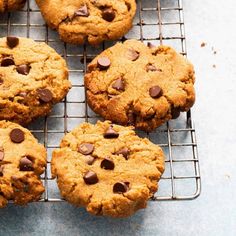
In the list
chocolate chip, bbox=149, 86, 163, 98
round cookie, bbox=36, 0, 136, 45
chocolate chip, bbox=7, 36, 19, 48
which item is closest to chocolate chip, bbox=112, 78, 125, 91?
chocolate chip, bbox=149, 86, 163, 98

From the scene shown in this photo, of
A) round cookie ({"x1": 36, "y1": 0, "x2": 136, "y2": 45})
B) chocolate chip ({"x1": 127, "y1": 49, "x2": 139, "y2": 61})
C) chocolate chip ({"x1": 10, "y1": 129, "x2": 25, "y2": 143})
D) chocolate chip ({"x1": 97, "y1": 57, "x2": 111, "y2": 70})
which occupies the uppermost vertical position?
round cookie ({"x1": 36, "y1": 0, "x2": 136, "y2": 45})

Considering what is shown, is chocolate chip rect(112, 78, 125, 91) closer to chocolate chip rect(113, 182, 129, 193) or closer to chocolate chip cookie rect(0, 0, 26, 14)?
chocolate chip rect(113, 182, 129, 193)

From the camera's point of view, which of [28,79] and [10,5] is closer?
[28,79]

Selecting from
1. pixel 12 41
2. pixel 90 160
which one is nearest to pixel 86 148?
pixel 90 160

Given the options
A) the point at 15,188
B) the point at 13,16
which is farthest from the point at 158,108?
the point at 13,16

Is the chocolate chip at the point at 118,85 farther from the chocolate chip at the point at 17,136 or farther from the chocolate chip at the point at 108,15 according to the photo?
the chocolate chip at the point at 17,136

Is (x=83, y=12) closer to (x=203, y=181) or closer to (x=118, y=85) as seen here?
(x=118, y=85)
